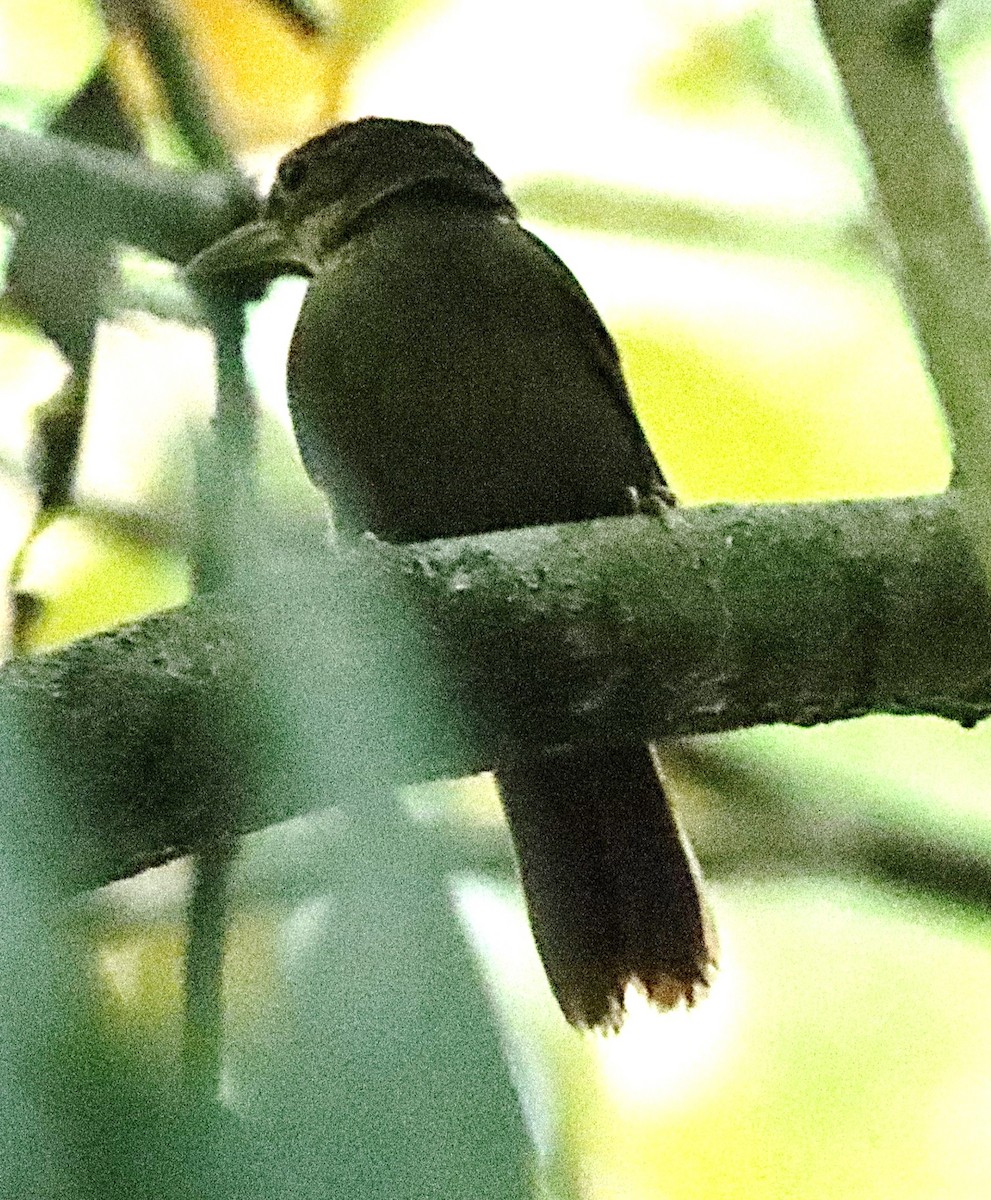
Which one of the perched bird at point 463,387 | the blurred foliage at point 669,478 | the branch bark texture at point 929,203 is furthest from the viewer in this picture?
the perched bird at point 463,387

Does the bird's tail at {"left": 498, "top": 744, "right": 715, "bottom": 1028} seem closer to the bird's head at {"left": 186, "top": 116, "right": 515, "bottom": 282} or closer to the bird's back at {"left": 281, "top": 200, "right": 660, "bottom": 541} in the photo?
the bird's back at {"left": 281, "top": 200, "right": 660, "bottom": 541}

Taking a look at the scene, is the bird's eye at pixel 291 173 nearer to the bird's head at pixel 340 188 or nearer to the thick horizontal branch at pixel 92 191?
the bird's head at pixel 340 188

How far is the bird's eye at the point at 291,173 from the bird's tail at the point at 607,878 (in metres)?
0.36

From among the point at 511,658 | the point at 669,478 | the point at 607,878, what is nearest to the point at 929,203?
the point at 511,658

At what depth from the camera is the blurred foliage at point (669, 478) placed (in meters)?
0.64

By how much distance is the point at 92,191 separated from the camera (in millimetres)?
886

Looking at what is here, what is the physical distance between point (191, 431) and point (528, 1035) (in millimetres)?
291

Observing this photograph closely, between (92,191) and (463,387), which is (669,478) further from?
(92,191)

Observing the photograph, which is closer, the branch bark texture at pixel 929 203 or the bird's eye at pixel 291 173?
the branch bark texture at pixel 929 203

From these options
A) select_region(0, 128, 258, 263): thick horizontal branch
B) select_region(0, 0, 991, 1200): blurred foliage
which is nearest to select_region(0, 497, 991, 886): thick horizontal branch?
select_region(0, 0, 991, 1200): blurred foliage

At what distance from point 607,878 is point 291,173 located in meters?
0.42

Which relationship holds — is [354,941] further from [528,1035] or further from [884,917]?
[884,917]

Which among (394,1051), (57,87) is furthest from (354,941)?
(57,87)

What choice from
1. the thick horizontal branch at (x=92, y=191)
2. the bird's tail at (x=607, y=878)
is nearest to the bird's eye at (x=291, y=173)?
the thick horizontal branch at (x=92, y=191)
